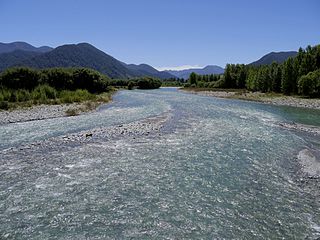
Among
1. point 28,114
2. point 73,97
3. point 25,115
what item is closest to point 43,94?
point 73,97

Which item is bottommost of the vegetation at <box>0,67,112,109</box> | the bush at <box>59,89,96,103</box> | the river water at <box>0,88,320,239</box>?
the river water at <box>0,88,320,239</box>

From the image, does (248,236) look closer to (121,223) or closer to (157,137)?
(121,223)

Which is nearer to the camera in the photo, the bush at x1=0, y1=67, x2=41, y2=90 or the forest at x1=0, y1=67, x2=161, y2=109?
Answer: the forest at x1=0, y1=67, x2=161, y2=109

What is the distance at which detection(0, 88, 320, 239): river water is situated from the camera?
9.33 meters

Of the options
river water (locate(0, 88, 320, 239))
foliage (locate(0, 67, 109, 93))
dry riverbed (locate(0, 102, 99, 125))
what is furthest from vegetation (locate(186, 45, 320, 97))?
dry riverbed (locate(0, 102, 99, 125))

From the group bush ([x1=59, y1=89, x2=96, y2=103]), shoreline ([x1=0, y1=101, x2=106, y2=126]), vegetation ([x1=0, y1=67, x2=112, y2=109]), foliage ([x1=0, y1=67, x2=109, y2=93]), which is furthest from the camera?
foliage ([x1=0, y1=67, x2=109, y2=93])

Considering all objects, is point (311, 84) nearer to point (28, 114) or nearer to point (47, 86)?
point (47, 86)

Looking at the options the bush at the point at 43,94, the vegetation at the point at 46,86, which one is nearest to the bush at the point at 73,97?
the vegetation at the point at 46,86

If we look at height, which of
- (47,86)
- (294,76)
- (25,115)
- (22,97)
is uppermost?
(294,76)

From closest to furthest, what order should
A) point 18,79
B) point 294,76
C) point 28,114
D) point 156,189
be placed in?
point 156,189 → point 28,114 → point 18,79 → point 294,76

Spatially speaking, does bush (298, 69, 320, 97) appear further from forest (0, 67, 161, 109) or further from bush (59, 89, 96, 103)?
bush (59, 89, 96, 103)

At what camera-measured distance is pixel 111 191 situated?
40.2 feet

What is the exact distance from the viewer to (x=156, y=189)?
12508mm

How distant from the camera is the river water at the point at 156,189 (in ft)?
30.6
